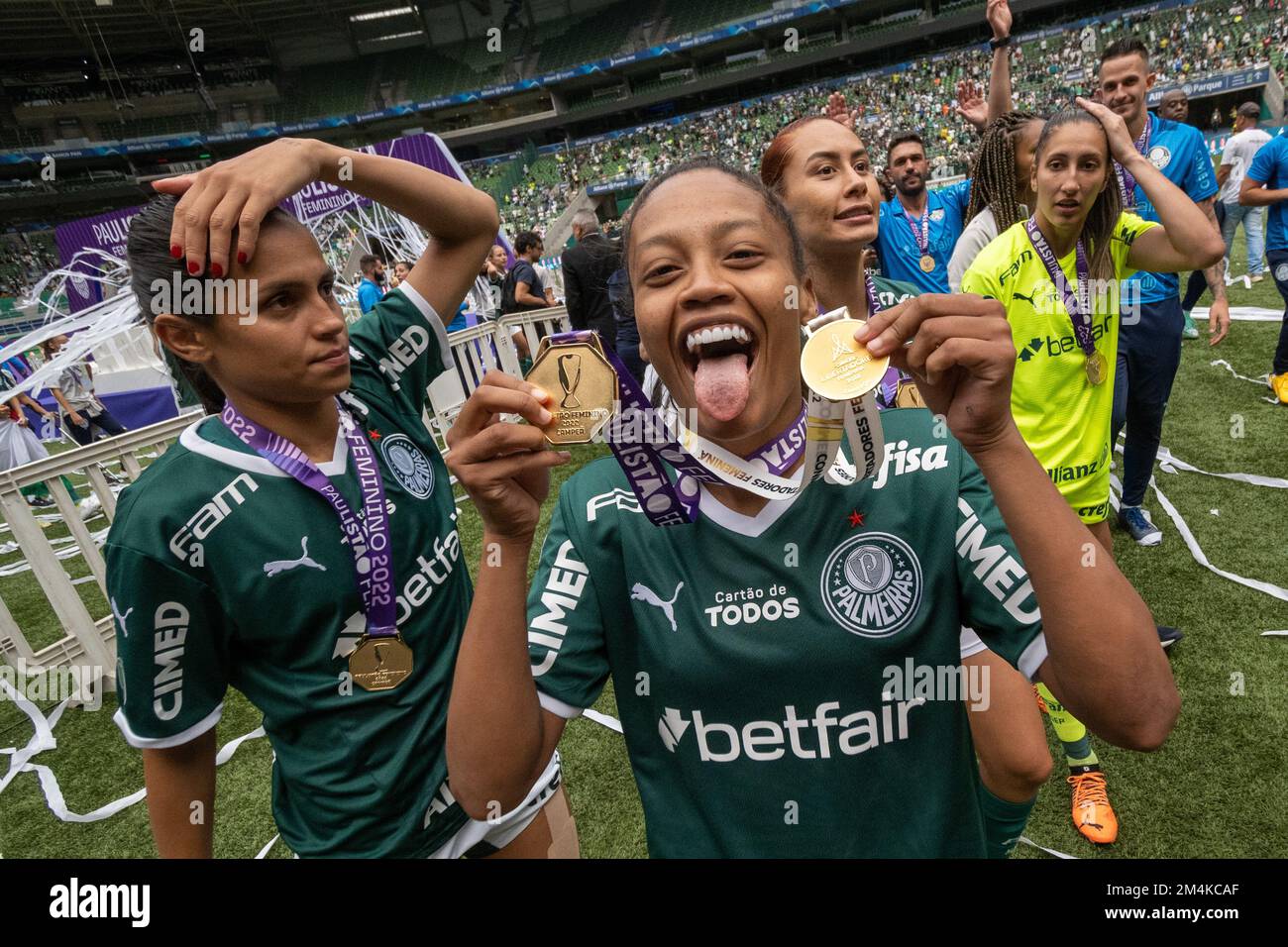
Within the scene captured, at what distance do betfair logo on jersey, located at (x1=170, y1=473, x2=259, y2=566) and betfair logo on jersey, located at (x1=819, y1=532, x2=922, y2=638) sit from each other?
1.31 m

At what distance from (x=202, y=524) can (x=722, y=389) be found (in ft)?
3.88

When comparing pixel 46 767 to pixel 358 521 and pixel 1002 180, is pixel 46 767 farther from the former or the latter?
pixel 1002 180

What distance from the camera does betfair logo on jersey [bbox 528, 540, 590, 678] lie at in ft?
4.25

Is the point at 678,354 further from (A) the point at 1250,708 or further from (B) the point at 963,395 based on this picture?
(A) the point at 1250,708

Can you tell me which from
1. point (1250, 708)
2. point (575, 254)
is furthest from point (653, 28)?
point (1250, 708)

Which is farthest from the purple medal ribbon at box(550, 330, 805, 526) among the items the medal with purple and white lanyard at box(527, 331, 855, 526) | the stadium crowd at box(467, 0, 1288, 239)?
the stadium crowd at box(467, 0, 1288, 239)

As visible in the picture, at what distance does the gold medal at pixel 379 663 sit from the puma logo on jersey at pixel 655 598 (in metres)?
0.74

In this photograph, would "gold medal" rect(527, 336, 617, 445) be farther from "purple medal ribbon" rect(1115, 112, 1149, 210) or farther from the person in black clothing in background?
the person in black clothing in background

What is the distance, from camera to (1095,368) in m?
2.74

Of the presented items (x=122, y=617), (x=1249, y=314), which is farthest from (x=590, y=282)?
(x=1249, y=314)

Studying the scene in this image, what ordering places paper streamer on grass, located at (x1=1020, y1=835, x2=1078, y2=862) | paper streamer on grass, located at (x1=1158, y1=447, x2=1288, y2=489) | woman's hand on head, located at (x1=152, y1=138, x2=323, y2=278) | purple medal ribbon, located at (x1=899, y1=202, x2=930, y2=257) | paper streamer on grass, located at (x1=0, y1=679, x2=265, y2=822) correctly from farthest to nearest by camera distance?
paper streamer on grass, located at (x1=1158, y1=447, x2=1288, y2=489) < purple medal ribbon, located at (x1=899, y1=202, x2=930, y2=257) < paper streamer on grass, located at (x1=0, y1=679, x2=265, y2=822) < paper streamer on grass, located at (x1=1020, y1=835, x2=1078, y2=862) < woman's hand on head, located at (x1=152, y1=138, x2=323, y2=278)

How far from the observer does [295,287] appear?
1.59 m

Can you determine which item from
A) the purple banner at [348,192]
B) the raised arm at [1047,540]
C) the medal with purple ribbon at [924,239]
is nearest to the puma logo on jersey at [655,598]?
the raised arm at [1047,540]
